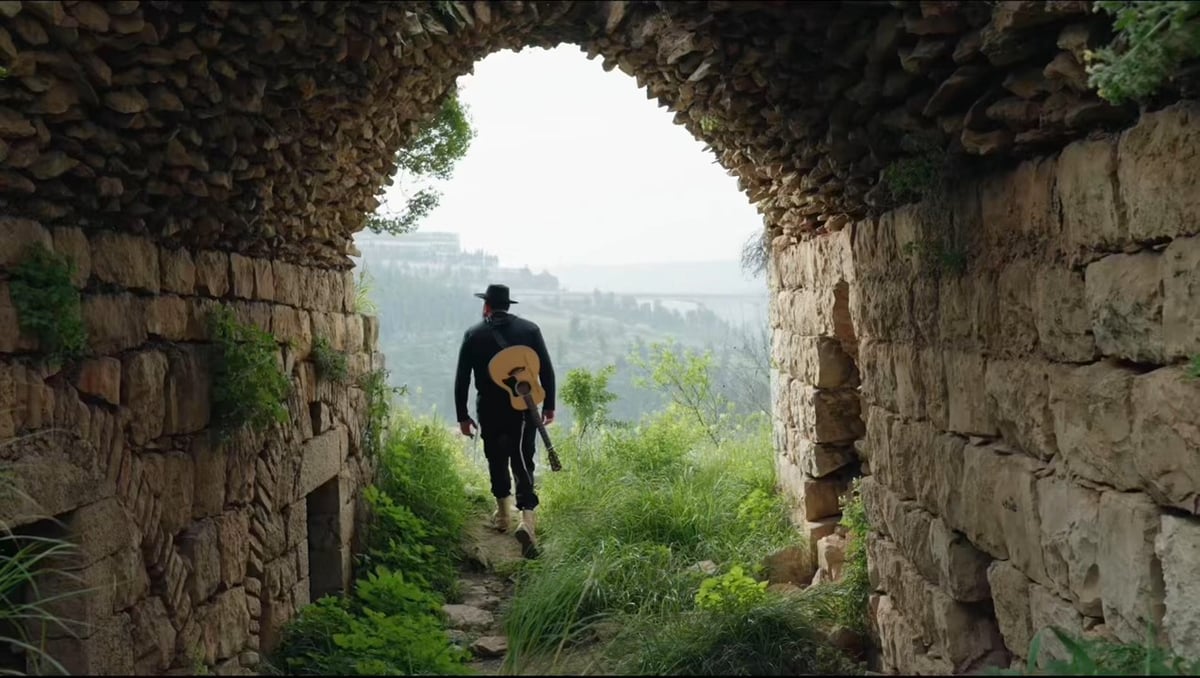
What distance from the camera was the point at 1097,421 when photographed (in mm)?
3205

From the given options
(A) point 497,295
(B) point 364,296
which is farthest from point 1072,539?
Result: (B) point 364,296

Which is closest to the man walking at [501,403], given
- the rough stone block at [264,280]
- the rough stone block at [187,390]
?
the rough stone block at [264,280]

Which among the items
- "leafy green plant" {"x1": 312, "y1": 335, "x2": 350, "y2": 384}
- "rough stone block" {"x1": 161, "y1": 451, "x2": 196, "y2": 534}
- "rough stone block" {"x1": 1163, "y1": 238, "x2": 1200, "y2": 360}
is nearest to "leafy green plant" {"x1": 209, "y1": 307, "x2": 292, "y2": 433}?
"rough stone block" {"x1": 161, "y1": 451, "x2": 196, "y2": 534}

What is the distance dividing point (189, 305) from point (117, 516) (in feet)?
3.71

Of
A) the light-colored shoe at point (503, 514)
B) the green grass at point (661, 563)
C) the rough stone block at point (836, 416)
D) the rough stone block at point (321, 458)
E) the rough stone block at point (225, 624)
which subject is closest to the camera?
the rough stone block at point (225, 624)

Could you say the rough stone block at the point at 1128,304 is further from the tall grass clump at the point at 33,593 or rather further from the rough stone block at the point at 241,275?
the rough stone block at the point at 241,275

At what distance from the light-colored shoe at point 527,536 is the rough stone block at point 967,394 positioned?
4.35 meters

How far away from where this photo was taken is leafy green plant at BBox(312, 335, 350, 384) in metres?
6.75

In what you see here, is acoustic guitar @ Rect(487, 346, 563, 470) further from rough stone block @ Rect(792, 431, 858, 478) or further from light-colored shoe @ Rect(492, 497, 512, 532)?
rough stone block @ Rect(792, 431, 858, 478)

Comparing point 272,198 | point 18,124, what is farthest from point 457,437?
point 18,124

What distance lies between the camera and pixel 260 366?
524 cm

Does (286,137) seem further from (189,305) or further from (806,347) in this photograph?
(806,347)

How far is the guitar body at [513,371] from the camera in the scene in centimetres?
848

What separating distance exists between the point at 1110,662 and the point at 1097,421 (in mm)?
766
